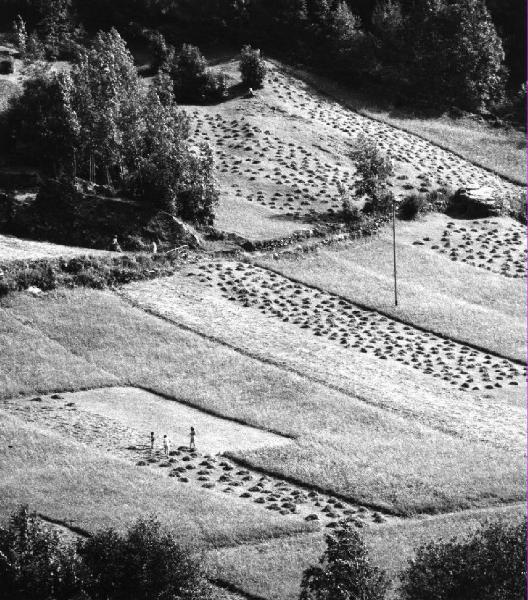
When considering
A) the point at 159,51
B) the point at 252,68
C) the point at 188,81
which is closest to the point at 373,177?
the point at 252,68

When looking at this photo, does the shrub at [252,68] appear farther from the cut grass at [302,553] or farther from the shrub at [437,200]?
the cut grass at [302,553]

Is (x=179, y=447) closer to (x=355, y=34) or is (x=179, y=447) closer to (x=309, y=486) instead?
(x=309, y=486)

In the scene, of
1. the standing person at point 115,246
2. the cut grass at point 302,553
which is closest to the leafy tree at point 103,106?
the standing person at point 115,246

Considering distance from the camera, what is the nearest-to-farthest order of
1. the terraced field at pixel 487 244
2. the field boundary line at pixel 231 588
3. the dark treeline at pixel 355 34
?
the field boundary line at pixel 231 588
the terraced field at pixel 487 244
the dark treeline at pixel 355 34

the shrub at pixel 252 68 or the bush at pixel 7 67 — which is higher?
the bush at pixel 7 67

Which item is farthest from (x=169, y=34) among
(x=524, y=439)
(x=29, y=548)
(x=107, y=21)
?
(x=29, y=548)

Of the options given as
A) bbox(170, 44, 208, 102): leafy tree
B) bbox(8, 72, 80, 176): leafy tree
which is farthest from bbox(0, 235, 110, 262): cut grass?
bbox(170, 44, 208, 102): leafy tree

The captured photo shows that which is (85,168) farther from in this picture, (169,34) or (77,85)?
(169,34)
